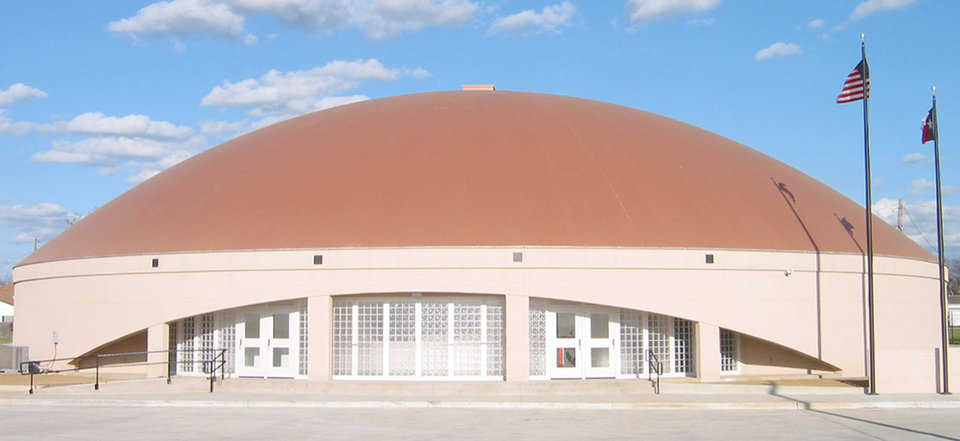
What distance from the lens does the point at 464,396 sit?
71.4ft

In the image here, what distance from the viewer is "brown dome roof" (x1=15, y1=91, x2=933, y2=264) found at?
2483 cm

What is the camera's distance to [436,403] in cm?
2056

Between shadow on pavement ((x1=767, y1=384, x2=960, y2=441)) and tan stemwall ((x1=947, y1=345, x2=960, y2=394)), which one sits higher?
tan stemwall ((x1=947, y1=345, x2=960, y2=394))

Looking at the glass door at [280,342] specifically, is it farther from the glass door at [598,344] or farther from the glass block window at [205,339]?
the glass door at [598,344]

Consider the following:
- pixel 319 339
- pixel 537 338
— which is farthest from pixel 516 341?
pixel 319 339

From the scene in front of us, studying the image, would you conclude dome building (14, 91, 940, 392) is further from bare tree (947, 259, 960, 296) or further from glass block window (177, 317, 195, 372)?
bare tree (947, 259, 960, 296)

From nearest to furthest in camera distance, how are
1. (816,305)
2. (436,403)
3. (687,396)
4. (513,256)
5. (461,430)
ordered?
(461,430), (436,403), (687,396), (513,256), (816,305)

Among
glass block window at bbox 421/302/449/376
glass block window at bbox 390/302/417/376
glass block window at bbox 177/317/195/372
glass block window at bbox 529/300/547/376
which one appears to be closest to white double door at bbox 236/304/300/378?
glass block window at bbox 177/317/195/372

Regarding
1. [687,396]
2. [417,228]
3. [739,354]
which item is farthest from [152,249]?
[739,354]

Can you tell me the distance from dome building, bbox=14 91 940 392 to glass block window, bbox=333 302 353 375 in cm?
4

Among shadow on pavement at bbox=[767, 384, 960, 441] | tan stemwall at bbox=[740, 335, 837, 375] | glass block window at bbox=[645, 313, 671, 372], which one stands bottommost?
shadow on pavement at bbox=[767, 384, 960, 441]

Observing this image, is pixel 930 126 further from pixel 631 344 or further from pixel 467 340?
pixel 467 340

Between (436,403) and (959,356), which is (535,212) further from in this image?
(959,356)

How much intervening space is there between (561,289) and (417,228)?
4042 millimetres
